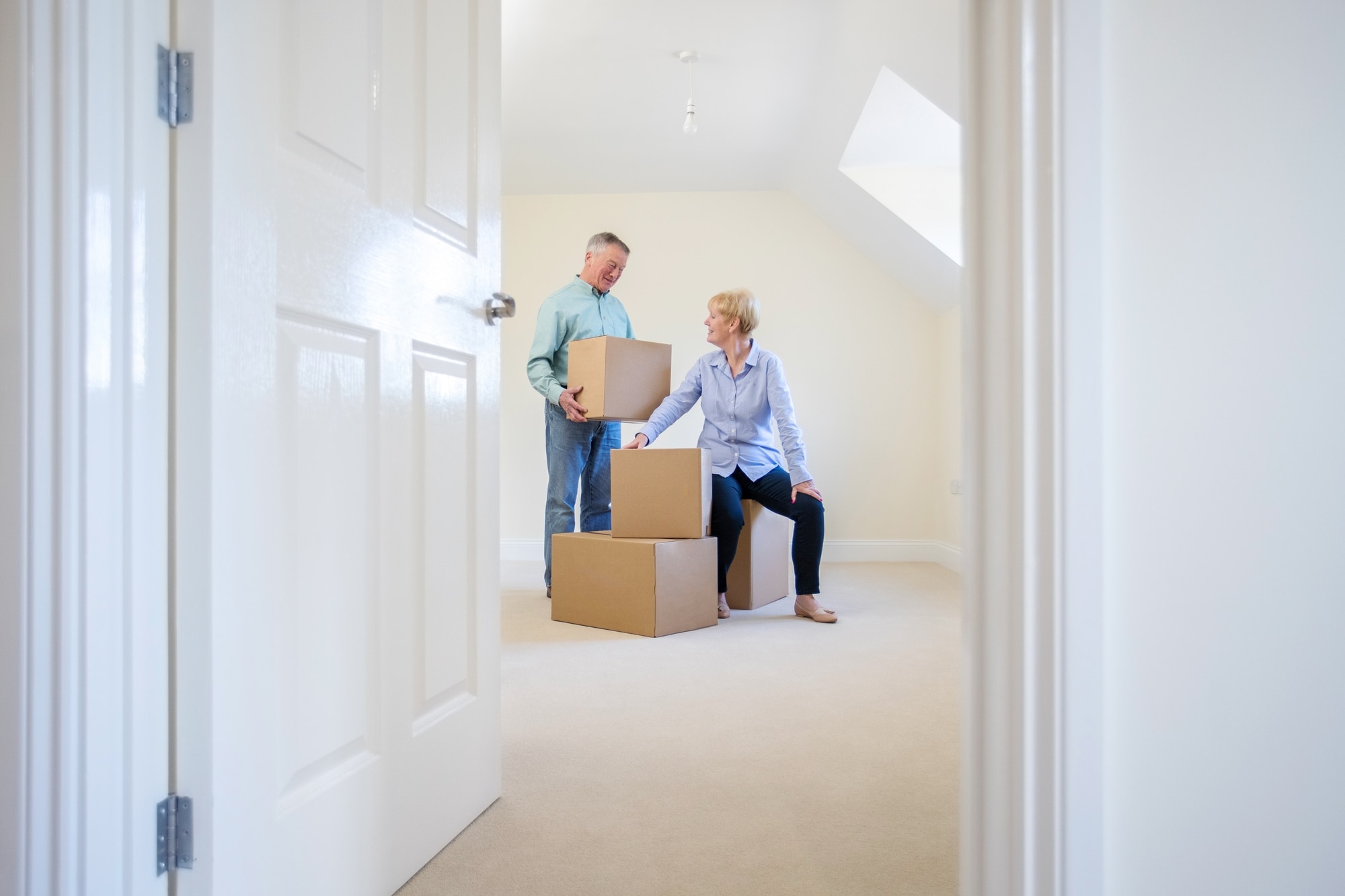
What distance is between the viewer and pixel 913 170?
3861 millimetres

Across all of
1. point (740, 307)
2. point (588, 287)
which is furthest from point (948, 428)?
point (588, 287)

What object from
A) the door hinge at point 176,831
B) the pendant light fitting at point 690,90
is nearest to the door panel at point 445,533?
the door hinge at point 176,831

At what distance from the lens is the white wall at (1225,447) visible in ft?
2.24

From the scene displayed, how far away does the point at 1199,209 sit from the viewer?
70cm

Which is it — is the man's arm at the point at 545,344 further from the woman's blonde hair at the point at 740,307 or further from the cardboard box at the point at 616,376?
the woman's blonde hair at the point at 740,307

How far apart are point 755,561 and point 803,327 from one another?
5.88 feet

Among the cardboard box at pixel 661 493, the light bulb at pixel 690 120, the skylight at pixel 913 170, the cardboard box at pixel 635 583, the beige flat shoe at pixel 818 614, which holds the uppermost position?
the light bulb at pixel 690 120

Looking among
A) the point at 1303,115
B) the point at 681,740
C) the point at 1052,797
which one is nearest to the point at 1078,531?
the point at 1052,797

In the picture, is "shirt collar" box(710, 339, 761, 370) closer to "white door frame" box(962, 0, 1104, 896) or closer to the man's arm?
the man's arm

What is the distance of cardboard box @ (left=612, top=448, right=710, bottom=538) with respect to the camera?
2.77 meters

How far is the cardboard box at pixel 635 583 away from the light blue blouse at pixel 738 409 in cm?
43

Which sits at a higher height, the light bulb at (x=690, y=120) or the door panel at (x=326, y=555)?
the light bulb at (x=690, y=120)

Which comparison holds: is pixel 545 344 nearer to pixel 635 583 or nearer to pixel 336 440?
pixel 635 583

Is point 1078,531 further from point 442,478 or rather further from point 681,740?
point 681,740
